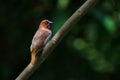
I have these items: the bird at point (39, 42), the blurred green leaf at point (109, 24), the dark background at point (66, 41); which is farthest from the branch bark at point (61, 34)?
the blurred green leaf at point (109, 24)

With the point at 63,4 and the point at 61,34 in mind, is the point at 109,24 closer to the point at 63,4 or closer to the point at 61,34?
the point at 63,4

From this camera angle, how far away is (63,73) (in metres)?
3.86

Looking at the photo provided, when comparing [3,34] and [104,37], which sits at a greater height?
[104,37]

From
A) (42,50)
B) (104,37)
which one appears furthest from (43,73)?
(42,50)

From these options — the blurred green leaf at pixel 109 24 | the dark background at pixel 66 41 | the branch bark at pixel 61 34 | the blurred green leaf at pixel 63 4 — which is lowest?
the dark background at pixel 66 41

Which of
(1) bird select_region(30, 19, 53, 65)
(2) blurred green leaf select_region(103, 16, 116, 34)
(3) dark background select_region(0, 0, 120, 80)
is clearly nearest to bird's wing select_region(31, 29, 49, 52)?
(1) bird select_region(30, 19, 53, 65)

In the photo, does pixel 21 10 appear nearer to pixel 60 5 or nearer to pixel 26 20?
pixel 26 20

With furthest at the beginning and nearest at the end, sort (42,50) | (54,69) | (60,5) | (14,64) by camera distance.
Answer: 1. (14,64)
2. (54,69)
3. (60,5)
4. (42,50)

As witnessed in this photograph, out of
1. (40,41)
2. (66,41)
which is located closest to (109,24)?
(66,41)

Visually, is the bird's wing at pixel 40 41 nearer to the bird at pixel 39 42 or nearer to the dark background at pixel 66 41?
the bird at pixel 39 42

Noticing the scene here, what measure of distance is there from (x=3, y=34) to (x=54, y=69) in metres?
0.50

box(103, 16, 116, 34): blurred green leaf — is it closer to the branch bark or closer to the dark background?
the dark background

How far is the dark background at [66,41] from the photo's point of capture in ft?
10.8

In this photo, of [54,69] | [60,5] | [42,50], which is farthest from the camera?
[54,69]
